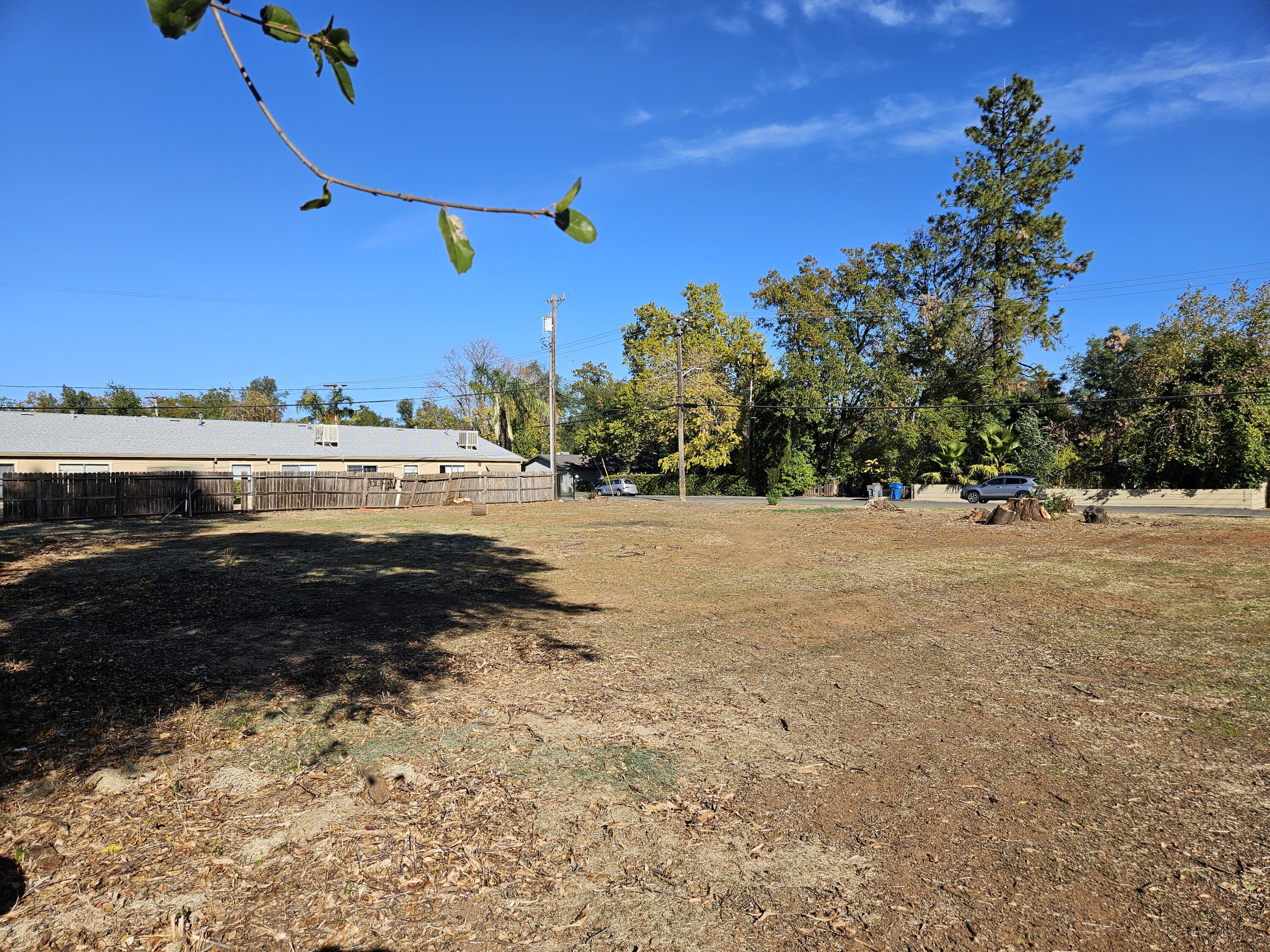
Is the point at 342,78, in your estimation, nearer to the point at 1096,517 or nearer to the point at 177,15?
the point at 177,15

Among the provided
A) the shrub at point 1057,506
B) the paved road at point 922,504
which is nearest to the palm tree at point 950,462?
the paved road at point 922,504

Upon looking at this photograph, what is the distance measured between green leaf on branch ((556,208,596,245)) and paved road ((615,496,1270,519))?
29845 mm

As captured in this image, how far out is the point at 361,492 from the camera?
104ft

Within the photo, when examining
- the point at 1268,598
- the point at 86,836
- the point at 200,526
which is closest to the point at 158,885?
the point at 86,836

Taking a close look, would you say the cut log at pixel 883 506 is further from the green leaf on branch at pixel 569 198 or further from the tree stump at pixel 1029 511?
the green leaf on branch at pixel 569 198

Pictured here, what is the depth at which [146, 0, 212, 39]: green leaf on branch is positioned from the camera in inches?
54.1

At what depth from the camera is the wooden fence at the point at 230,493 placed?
23.1 metres

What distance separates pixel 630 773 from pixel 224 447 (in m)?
35.1

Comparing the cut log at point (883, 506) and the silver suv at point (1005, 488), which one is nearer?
the cut log at point (883, 506)

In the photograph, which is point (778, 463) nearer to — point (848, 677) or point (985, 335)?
point (985, 335)

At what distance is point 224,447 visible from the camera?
3300 centimetres

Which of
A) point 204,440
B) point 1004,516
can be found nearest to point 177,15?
point 1004,516

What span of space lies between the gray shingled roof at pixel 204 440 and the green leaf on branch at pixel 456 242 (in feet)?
113

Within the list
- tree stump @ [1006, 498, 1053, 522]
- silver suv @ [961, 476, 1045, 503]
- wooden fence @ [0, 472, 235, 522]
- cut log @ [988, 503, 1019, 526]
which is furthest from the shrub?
wooden fence @ [0, 472, 235, 522]
